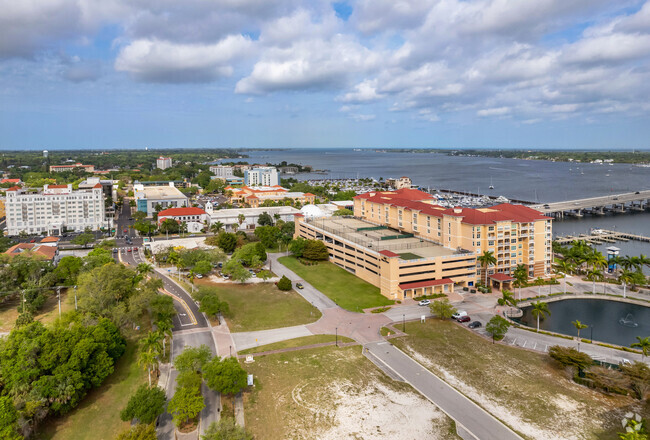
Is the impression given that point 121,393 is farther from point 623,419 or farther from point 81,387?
point 623,419

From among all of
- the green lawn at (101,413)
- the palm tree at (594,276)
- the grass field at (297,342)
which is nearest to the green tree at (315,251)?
the grass field at (297,342)

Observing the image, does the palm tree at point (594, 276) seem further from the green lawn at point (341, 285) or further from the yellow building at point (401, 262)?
the green lawn at point (341, 285)

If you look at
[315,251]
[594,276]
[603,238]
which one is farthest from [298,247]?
[603,238]

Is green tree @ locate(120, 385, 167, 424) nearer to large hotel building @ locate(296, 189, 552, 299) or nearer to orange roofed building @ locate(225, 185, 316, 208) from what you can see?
large hotel building @ locate(296, 189, 552, 299)

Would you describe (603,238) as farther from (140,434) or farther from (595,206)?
(140,434)

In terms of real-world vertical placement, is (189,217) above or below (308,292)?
above

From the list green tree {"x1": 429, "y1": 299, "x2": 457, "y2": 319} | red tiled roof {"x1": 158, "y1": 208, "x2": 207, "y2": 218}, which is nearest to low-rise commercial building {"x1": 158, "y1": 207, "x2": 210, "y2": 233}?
red tiled roof {"x1": 158, "y1": 208, "x2": 207, "y2": 218}
